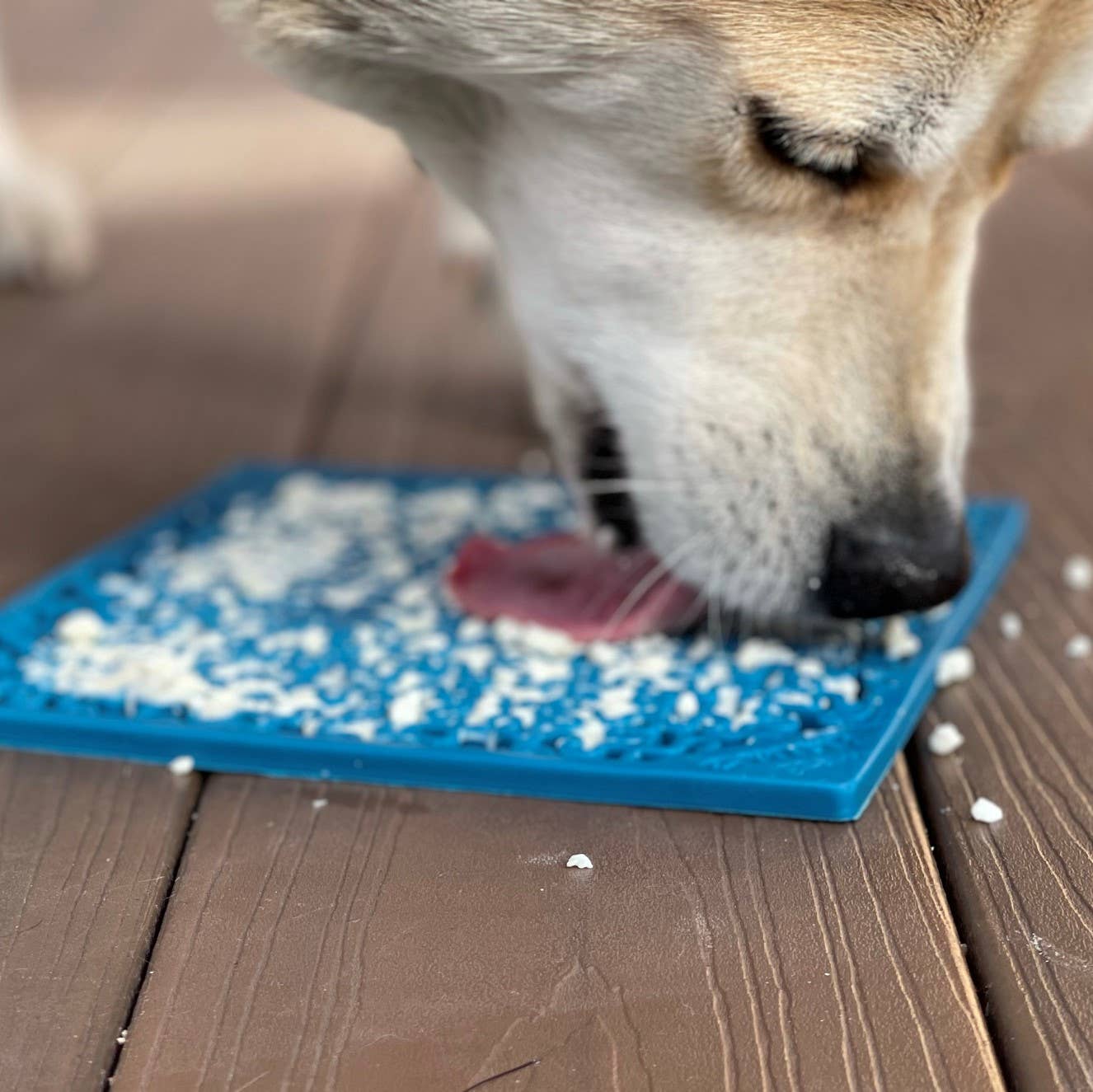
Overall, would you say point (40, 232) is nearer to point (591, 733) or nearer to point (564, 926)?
point (591, 733)

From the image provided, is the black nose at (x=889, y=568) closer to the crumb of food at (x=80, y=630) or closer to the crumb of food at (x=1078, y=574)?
the crumb of food at (x=1078, y=574)

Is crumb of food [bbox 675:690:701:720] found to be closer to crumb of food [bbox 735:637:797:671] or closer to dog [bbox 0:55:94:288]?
crumb of food [bbox 735:637:797:671]

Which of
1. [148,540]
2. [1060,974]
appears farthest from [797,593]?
[148,540]

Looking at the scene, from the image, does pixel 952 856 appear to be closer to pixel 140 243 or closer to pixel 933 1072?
pixel 933 1072

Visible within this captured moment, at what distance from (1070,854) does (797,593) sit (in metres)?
0.30

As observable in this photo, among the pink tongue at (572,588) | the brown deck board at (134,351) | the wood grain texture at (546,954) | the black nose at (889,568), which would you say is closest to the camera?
the wood grain texture at (546,954)

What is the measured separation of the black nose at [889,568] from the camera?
44.4 inches

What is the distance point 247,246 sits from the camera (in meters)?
2.68

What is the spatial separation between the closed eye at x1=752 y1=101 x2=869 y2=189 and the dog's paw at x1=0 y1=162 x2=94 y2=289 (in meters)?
1.62

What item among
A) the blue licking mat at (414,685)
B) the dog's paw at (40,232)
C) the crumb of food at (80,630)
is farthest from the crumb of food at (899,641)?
the dog's paw at (40,232)

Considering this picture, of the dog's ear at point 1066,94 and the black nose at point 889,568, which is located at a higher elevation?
the dog's ear at point 1066,94

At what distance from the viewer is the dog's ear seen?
1059mm

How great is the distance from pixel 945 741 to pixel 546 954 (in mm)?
371

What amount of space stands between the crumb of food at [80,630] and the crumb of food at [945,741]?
66 cm
